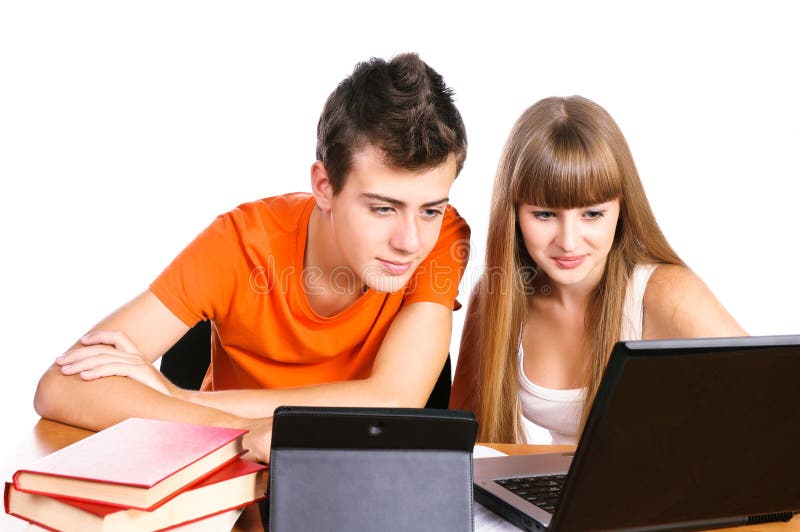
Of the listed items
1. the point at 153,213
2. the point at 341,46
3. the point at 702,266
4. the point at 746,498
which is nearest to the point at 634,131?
the point at 702,266

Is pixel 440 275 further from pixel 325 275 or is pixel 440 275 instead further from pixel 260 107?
pixel 260 107

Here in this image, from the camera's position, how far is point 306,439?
1050 mm

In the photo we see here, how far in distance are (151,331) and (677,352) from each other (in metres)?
1.33

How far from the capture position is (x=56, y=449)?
1479 millimetres

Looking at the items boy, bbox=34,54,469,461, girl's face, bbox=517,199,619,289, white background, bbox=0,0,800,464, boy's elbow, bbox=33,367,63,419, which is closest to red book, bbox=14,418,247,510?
boy, bbox=34,54,469,461

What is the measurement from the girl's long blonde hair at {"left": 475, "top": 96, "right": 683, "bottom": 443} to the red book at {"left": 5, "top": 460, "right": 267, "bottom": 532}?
3.40ft

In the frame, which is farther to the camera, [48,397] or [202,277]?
[202,277]

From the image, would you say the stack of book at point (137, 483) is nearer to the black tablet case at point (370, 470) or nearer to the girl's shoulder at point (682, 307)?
the black tablet case at point (370, 470)

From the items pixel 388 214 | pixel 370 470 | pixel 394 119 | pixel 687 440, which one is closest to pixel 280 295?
pixel 388 214

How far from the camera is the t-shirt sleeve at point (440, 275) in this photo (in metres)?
2.00

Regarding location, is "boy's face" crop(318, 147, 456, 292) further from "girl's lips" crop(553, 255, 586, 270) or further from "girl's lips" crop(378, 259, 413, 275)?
"girl's lips" crop(553, 255, 586, 270)

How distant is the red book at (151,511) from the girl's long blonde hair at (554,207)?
3.40 feet

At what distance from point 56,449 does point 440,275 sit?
0.93m

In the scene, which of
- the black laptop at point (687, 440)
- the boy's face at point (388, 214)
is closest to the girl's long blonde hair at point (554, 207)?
the boy's face at point (388, 214)
